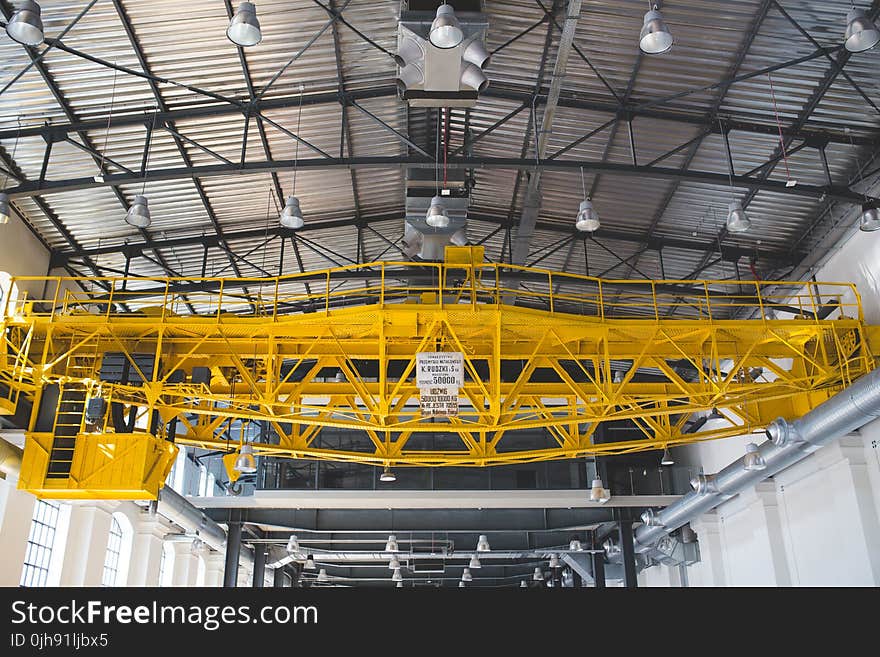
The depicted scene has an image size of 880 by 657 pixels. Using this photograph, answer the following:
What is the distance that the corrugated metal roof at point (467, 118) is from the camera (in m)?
19.0

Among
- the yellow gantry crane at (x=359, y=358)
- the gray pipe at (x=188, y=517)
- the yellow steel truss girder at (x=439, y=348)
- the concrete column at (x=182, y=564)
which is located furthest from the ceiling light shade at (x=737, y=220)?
the concrete column at (x=182, y=564)

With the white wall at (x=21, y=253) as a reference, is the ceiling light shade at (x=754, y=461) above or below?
Answer: below

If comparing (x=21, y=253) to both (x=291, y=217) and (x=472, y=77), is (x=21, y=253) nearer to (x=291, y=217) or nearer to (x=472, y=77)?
(x=291, y=217)

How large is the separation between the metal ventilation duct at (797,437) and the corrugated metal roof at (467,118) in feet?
22.3

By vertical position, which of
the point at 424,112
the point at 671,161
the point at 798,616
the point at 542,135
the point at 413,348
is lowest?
the point at 798,616

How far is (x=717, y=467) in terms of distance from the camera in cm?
3681

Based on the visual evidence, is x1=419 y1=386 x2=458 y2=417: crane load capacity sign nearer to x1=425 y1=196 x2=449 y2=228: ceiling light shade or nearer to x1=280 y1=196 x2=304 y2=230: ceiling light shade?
x1=425 y1=196 x2=449 y2=228: ceiling light shade

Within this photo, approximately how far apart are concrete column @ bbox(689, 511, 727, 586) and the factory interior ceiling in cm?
1613

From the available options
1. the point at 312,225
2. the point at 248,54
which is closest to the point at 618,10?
the point at 248,54

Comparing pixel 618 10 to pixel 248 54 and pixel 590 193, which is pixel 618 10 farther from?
pixel 248 54

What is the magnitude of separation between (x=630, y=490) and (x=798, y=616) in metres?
37.9

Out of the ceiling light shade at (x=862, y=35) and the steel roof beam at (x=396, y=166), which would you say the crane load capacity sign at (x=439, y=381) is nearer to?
the steel roof beam at (x=396, y=166)

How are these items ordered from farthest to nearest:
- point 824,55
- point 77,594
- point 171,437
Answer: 1. point 171,437
2. point 824,55
3. point 77,594

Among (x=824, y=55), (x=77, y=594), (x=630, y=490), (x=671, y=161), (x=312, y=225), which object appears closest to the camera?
(x=77, y=594)
